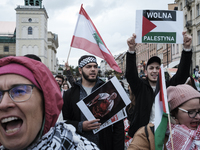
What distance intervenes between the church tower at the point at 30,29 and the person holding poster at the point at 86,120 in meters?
56.1

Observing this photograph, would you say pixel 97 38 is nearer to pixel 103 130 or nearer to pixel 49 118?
pixel 103 130

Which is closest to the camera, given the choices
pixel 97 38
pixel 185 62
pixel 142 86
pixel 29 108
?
pixel 29 108

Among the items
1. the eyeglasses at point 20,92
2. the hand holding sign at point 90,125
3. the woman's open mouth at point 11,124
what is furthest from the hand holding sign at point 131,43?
the woman's open mouth at point 11,124

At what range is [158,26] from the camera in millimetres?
3258

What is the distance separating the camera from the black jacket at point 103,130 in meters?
2.71

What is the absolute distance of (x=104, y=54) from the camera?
378 cm

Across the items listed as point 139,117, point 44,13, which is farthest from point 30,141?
point 44,13

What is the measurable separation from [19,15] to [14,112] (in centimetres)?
6144

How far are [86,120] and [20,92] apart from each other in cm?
163

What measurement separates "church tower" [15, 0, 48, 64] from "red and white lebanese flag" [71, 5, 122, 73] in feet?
181

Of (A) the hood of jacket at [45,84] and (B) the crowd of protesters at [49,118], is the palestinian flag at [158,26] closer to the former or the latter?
(B) the crowd of protesters at [49,118]

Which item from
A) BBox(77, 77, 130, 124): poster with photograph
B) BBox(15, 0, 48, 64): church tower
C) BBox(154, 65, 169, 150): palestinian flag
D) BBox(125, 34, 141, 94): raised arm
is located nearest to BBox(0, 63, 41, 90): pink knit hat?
BBox(154, 65, 169, 150): palestinian flag

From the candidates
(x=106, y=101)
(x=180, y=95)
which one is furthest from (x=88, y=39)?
(x=180, y=95)

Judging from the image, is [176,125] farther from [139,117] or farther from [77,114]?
[77,114]
